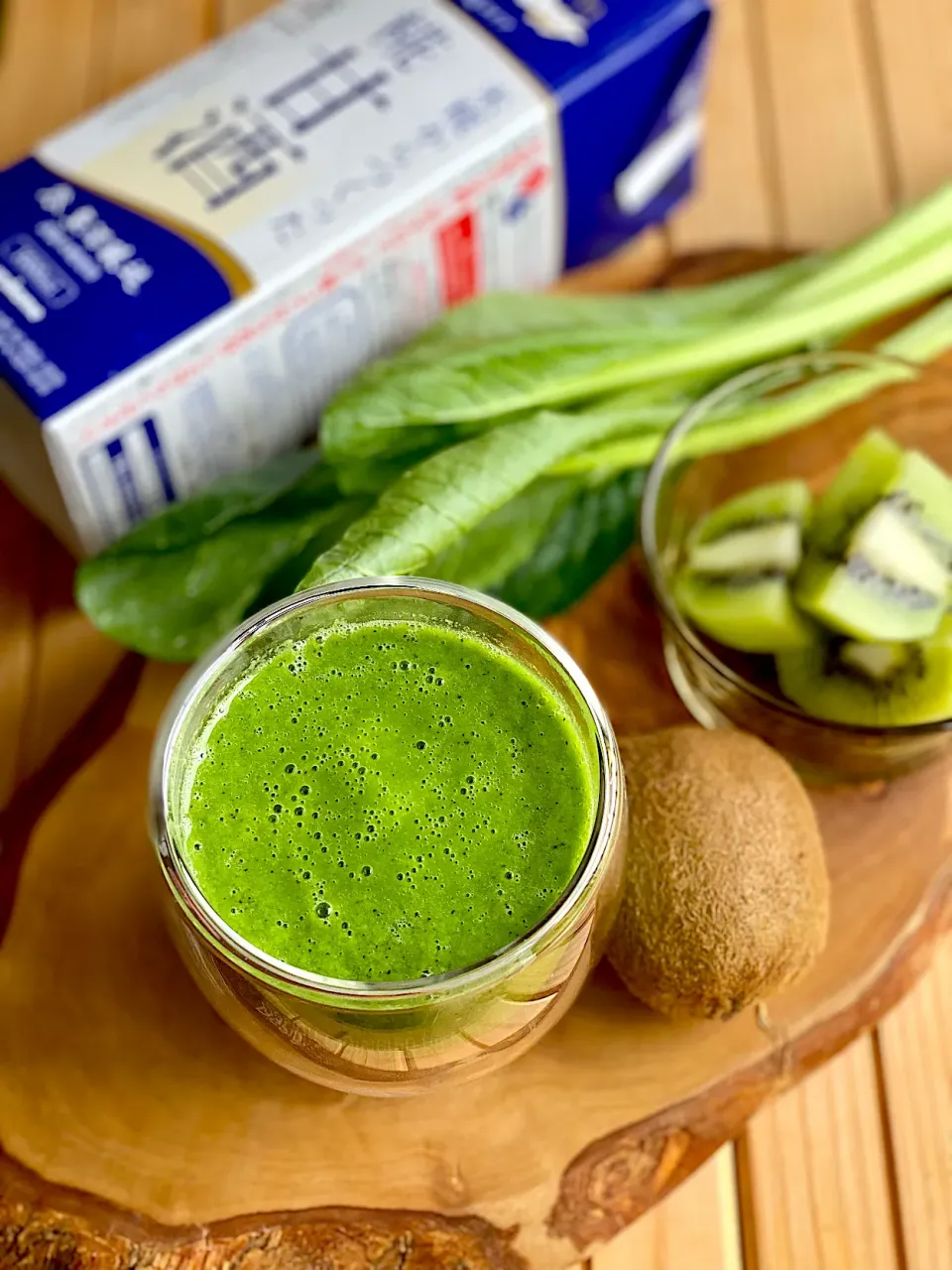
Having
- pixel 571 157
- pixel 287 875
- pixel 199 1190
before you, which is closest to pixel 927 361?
pixel 571 157

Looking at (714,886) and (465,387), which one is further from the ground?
(465,387)

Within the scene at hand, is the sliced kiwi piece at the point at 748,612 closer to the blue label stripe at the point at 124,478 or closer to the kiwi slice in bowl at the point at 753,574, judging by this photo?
the kiwi slice in bowl at the point at 753,574

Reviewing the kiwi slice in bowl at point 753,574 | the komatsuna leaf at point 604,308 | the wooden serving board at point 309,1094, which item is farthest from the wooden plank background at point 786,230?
the kiwi slice in bowl at point 753,574

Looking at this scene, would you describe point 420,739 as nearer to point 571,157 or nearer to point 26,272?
point 26,272

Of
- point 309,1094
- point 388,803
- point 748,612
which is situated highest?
point 388,803

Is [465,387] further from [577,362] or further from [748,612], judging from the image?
[748,612]

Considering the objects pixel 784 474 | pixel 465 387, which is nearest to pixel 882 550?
pixel 784 474

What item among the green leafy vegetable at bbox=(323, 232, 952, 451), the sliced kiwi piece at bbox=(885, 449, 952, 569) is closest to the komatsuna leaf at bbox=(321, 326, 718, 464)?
the green leafy vegetable at bbox=(323, 232, 952, 451)
